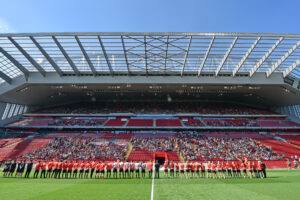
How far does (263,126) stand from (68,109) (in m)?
45.9

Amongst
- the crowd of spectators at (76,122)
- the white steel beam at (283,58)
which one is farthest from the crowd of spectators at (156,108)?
the white steel beam at (283,58)

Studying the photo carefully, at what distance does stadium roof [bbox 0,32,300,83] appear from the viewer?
64.5 feet

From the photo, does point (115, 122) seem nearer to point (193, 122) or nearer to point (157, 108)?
point (157, 108)

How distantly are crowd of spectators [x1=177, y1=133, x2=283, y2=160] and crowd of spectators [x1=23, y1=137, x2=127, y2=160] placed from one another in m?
10.3

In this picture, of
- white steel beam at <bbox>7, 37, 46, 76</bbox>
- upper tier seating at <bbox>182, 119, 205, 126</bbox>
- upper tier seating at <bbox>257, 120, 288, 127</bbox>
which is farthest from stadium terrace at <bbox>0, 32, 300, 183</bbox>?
upper tier seating at <bbox>182, 119, 205, 126</bbox>

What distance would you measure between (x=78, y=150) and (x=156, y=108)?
69.3 feet

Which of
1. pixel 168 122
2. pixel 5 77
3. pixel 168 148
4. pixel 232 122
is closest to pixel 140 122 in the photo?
pixel 168 122

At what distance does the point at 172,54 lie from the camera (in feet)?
74.2

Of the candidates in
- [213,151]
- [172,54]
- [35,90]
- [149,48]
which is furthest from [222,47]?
[35,90]

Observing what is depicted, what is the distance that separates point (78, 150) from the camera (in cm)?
2520

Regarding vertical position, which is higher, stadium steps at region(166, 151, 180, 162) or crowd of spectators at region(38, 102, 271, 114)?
crowd of spectators at region(38, 102, 271, 114)

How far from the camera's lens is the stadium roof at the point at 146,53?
19.7 m

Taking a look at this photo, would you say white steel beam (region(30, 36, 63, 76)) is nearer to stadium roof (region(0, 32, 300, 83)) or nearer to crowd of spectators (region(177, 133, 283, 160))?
stadium roof (region(0, 32, 300, 83))

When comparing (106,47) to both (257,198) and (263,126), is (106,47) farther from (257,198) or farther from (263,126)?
(263,126)
